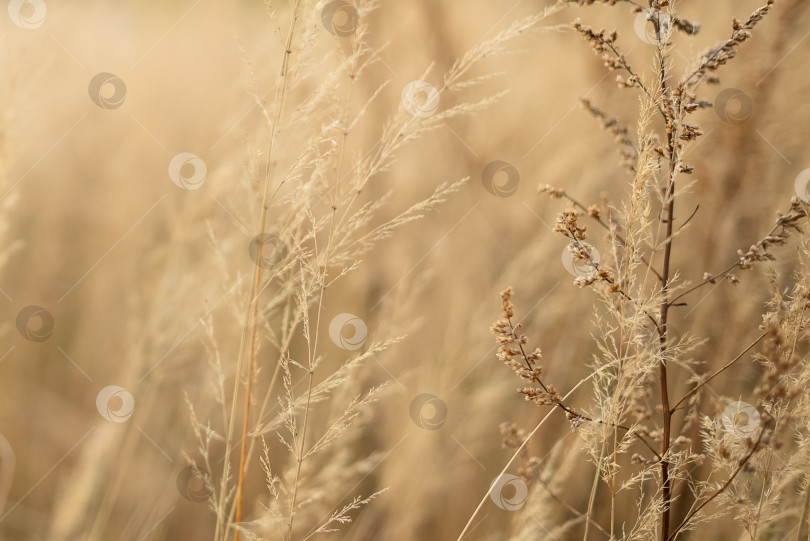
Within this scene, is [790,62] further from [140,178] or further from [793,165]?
[140,178]

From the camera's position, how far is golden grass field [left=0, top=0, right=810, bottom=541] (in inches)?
52.7

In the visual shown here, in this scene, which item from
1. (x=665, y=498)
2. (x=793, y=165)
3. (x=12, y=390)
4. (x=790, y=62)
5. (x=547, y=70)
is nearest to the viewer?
(x=665, y=498)

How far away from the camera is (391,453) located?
1867 millimetres

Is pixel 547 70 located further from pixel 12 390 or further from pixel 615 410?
pixel 12 390

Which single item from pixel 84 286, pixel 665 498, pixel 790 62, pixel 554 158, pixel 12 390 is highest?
pixel 790 62

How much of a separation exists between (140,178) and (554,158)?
191cm

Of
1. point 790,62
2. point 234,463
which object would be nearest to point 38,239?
point 234,463

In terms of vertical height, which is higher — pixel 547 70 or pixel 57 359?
pixel 547 70

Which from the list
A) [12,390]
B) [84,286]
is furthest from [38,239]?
[12,390]

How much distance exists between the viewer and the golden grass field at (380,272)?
1339 millimetres

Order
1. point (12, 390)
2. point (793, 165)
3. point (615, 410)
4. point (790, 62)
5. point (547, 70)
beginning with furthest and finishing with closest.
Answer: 1. point (547, 70)
2. point (12, 390)
3. point (793, 165)
4. point (790, 62)
5. point (615, 410)

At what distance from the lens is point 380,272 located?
83.5 inches

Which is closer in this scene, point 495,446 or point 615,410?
point 615,410

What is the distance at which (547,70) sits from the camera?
2.22 metres
